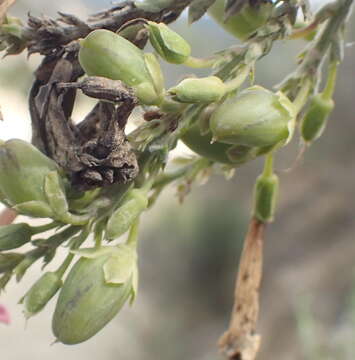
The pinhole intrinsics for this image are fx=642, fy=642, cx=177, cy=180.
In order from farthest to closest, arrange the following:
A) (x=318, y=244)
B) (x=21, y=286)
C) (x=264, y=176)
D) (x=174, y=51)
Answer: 1. (x=318, y=244)
2. (x=21, y=286)
3. (x=264, y=176)
4. (x=174, y=51)

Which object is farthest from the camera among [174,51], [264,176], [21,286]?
[21,286]

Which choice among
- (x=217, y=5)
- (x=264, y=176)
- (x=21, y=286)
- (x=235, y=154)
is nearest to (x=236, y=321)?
(x=264, y=176)

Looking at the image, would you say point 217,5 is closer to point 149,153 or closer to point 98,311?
point 149,153

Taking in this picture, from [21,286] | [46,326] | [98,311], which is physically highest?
[98,311]

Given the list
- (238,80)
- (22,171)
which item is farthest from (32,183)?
(238,80)

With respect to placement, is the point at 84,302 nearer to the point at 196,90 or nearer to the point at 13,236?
the point at 13,236

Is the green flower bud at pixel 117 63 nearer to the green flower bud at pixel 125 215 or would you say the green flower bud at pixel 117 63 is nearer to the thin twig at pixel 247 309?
the green flower bud at pixel 125 215
